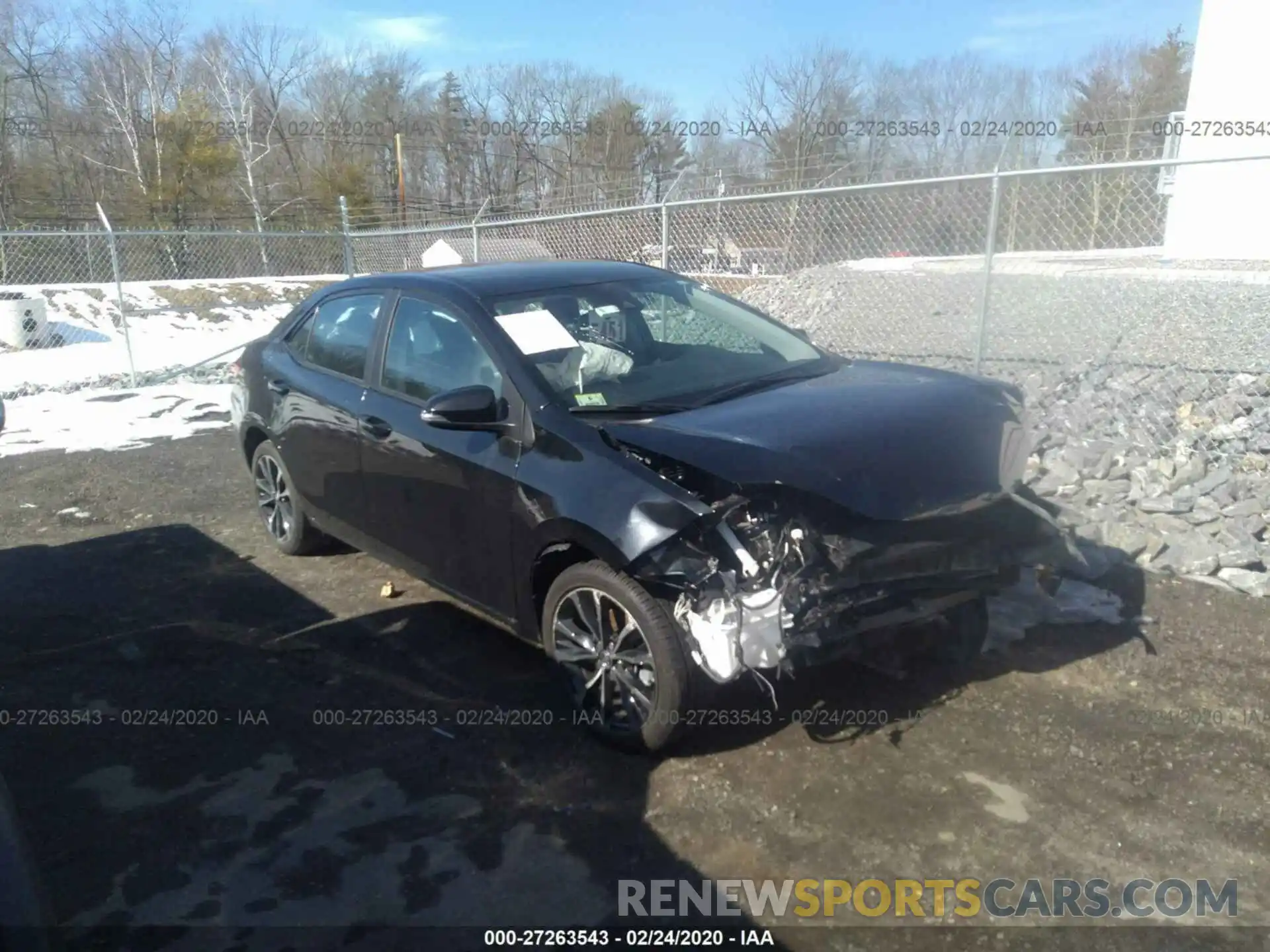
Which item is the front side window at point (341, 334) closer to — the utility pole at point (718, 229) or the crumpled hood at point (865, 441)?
the crumpled hood at point (865, 441)

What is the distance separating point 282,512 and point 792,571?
3.70 m

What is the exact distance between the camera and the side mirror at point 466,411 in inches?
151

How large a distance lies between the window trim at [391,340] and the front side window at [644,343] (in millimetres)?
111

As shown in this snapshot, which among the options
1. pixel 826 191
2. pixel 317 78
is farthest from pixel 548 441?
pixel 317 78

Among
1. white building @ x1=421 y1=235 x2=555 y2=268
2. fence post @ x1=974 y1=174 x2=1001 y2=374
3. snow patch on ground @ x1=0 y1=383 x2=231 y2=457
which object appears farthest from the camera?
white building @ x1=421 y1=235 x2=555 y2=268

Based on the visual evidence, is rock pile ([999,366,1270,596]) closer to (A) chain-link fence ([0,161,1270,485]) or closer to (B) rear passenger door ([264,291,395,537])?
Answer: (A) chain-link fence ([0,161,1270,485])

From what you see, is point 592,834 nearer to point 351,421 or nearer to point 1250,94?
point 351,421

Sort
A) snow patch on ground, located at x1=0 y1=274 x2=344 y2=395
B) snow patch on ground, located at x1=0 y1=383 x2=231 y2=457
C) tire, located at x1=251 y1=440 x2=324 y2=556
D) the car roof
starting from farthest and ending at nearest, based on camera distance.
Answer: snow patch on ground, located at x1=0 y1=274 x2=344 y2=395, snow patch on ground, located at x1=0 y1=383 x2=231 y2=457, tire, located at x1=251 y1=440 x2=324 y2=556, the car roof

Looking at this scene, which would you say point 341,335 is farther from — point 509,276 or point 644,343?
point 644,343

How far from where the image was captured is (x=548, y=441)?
376 centimetres

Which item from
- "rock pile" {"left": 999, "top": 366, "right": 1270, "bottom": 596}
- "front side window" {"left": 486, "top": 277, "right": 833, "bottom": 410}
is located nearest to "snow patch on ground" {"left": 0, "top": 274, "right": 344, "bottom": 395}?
"front side window" {"left": 486, "top": 277, "right": 833, "bottom": 410}

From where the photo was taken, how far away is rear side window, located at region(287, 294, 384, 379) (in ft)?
16.0

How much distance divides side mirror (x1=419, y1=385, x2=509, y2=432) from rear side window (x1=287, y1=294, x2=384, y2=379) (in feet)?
3.63

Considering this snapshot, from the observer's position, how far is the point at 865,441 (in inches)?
137
